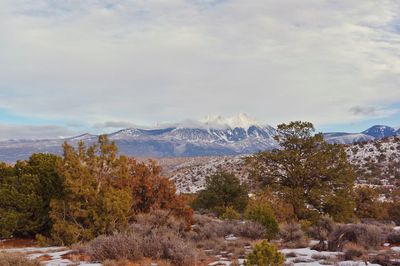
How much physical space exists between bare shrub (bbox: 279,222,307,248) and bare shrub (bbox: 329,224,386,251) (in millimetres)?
1388

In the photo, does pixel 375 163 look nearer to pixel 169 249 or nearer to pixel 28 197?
pixel 28 197

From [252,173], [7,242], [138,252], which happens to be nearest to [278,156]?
[252,173]

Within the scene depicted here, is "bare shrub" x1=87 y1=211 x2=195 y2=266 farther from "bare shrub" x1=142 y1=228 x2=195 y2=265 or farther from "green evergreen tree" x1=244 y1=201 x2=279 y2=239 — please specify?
"green evergreen tree" x1=244 y1=201 x2=279 y2=239

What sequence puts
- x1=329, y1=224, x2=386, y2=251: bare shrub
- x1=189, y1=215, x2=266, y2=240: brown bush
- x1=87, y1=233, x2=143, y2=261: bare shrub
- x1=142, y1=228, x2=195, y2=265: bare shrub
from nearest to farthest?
x1=142, y1=228, x2=195, y2=265: bare shrub
x1=87, y1=233, x2=143, y2=261: bare shrub
x1=329, y1=224, x2=386, y2=251: bare shrub
x1=189, y1=215, x2=266, y2=240: brown bush

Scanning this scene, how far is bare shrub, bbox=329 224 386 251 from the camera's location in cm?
1653

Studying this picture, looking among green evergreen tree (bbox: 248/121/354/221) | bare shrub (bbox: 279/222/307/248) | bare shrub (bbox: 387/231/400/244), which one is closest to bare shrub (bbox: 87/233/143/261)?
bare shrub (bbox: 279/222/307/248)

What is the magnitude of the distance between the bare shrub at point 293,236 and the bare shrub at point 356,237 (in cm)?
139

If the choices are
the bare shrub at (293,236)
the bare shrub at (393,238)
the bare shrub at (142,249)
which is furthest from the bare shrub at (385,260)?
the bare shrub at (142,249)

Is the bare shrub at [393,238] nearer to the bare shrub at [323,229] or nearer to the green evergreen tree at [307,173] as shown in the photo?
the bare shrub at [323,229]

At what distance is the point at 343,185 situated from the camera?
82.4 feet

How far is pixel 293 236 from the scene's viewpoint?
752 inches

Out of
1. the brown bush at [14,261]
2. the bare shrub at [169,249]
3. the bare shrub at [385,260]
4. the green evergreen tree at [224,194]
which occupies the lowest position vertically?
the green evergreen tree at [224,194]

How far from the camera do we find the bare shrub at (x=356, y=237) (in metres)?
16.5

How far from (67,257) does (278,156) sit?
14.0 metres
